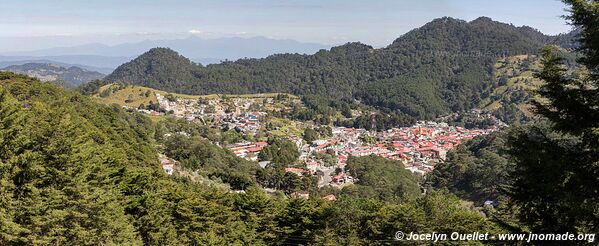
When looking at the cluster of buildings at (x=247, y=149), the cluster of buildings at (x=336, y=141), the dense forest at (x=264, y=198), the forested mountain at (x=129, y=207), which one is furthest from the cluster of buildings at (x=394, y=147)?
the dense forest at (x=264, y=198)

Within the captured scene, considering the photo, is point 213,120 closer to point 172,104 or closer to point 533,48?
point 172,104

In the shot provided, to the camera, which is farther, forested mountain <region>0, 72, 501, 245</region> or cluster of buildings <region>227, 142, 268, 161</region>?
cluster of buildings <region>227, 142, 268, 161</region>

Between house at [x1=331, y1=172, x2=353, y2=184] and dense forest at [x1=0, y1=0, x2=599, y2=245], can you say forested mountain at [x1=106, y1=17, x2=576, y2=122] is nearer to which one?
house at [x1=331, y1=172, x2=353, y2=184]

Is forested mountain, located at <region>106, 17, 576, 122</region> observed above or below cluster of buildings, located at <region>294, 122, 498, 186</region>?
above

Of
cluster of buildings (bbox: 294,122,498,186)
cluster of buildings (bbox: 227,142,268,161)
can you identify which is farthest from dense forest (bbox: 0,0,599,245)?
cluster of buildings (bbox: 294,122,498,186)

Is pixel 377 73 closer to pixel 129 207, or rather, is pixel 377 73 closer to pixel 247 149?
pixel 247 149

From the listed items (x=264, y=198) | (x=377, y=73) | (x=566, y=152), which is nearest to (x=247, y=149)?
(x=264, y=198)

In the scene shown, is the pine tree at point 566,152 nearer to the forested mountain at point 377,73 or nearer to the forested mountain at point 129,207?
the forested mountain at point 129,207

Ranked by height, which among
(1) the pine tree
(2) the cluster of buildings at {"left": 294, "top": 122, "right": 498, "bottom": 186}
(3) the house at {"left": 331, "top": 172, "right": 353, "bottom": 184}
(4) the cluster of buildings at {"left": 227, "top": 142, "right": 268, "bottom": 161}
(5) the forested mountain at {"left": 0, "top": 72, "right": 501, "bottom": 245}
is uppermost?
(1) the pine tree
